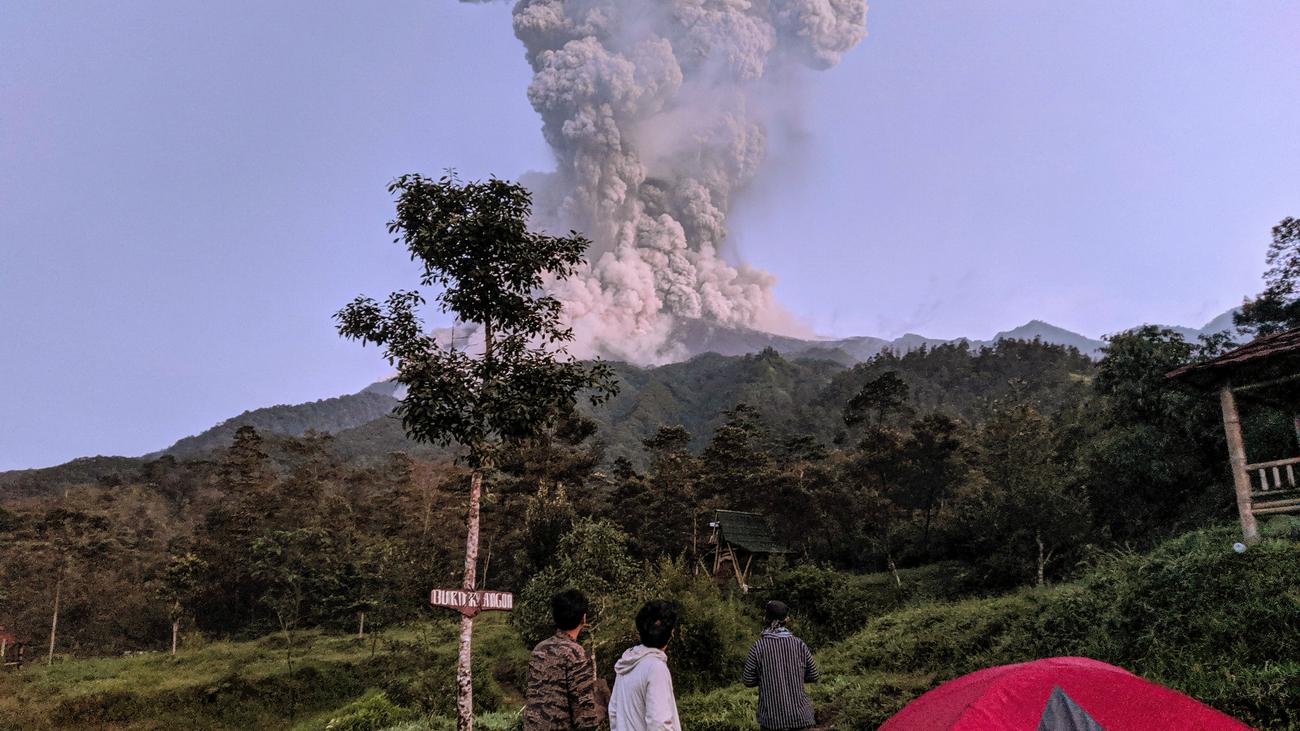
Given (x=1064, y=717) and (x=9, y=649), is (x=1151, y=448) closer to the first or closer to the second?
(x=1064, y=717)

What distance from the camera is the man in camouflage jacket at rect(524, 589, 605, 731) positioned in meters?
4.24

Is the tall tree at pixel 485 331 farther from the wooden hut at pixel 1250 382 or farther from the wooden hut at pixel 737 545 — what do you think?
the wooden hut at pixel 737 545

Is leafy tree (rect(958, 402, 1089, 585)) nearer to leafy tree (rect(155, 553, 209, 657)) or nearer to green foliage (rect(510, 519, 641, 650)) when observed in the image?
green foliage (rect(510, 519, 641, 650))

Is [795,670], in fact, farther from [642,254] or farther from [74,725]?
[642,254]

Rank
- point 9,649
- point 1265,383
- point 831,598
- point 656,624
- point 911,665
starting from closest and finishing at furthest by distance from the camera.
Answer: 1. point 656,624
2. point 1265,383
3. point 911,665
4. point 831,598
5. point 9,649

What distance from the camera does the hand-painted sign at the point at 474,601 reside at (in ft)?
27.3

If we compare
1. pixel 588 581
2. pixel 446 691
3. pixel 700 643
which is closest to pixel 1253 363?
pixel 700 643

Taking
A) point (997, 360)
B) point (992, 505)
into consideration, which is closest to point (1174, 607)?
point (992, 505)

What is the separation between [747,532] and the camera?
32.2m

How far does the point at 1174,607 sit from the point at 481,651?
24407 millimetres

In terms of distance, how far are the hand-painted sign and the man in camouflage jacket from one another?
4320 millimetres

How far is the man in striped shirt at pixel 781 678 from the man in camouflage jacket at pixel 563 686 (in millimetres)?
1800

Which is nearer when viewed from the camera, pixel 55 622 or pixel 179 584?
pixel 55 622

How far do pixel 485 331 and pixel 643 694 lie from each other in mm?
8241
